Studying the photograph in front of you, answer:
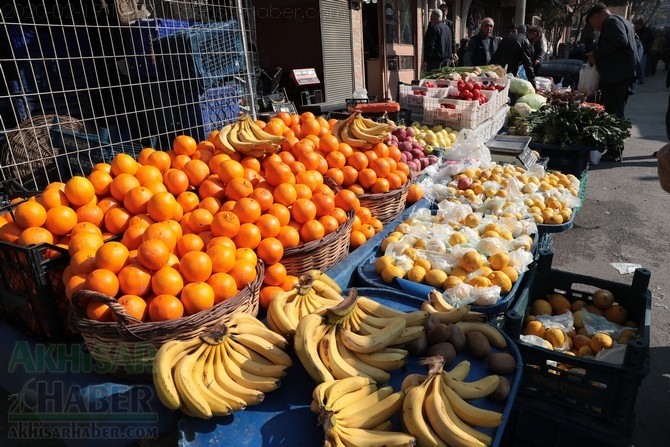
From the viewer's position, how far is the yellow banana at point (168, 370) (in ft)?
4.59

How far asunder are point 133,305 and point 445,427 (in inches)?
48.8

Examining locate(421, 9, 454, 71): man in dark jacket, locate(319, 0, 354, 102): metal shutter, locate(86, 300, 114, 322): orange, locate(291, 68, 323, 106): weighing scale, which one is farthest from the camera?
locate(421, 9, 454, 71): man in dark jacket

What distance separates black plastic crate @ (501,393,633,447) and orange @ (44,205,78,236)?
2.38m

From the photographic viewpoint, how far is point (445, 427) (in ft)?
4.42

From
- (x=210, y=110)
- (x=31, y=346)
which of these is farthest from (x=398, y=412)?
(x=210, y=110)

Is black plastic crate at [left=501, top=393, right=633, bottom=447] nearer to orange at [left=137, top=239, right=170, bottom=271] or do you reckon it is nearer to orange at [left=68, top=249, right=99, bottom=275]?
orange at [left=137, top=239, right=170, bottom=271]

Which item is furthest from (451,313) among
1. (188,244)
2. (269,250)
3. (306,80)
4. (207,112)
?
(306,80)

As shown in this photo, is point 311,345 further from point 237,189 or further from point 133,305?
point 237,189

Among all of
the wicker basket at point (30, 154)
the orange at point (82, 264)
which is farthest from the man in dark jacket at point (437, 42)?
the orange at point (82, 264)

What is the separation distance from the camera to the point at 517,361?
175 cm

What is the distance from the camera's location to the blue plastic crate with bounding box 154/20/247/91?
475 cm

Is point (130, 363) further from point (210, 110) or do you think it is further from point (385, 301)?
point (210, 110)

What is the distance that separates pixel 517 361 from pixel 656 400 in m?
1.58

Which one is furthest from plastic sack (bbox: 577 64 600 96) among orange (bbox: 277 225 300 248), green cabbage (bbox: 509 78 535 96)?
orange (bbox: 277 225 300 248)
